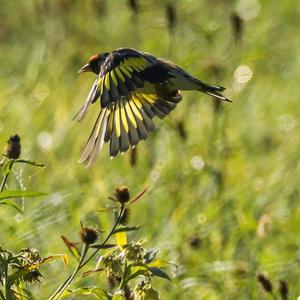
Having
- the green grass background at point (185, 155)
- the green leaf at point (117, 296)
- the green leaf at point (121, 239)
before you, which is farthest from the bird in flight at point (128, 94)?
the green leaf at point (117, 296)

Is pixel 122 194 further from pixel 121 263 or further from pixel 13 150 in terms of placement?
pixel 13 150

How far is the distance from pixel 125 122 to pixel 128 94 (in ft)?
0.27

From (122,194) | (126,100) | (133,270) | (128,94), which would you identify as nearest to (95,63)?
(126,100)

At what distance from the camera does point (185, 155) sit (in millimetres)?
4906

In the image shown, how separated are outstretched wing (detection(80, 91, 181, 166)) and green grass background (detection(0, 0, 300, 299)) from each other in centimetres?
21

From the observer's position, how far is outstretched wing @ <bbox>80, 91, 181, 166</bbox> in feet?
11.3

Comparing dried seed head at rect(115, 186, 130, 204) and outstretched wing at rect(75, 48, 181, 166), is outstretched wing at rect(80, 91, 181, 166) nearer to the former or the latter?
outstretched wing at rect(75, 48, 181, 166)

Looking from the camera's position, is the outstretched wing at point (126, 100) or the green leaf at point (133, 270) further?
the outstretched wing at point (126, 100)

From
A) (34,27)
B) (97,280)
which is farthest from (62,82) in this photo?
(97,280)

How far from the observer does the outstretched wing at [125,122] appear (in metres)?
3.43

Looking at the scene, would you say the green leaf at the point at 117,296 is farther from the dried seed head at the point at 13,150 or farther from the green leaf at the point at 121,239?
the dried seed head at the point at 13,150

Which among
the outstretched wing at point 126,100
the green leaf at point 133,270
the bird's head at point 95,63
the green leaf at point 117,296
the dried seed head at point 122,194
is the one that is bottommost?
the green leaf at point 117,296

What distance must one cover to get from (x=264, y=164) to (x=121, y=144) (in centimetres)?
179

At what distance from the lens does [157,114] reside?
3.95 metres
